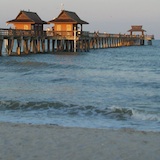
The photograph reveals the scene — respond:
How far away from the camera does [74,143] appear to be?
8219 millimetres

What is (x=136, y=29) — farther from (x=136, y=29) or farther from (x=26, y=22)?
(x=26, y=22)

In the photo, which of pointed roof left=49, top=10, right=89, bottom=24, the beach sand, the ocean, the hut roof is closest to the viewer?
the beach sand

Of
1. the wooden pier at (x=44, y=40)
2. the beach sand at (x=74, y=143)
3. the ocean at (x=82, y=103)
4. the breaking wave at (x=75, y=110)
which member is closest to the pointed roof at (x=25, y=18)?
the wooden pier at (x=44, y=40)

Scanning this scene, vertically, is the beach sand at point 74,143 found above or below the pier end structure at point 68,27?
below

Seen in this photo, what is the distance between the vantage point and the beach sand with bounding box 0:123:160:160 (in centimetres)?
732

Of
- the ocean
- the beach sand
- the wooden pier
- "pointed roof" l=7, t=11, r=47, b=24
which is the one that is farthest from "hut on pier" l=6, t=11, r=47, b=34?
the beach sand

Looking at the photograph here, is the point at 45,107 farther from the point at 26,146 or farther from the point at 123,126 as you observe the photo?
the point at 26,146

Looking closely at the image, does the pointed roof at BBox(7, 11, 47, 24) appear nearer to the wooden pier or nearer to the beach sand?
the wooden pier

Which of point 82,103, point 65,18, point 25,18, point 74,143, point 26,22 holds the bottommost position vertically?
point 82,103

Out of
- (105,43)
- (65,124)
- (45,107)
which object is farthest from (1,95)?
(105,43)

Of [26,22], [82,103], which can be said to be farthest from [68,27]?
[82,103]

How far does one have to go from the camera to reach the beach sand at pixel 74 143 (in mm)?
7324

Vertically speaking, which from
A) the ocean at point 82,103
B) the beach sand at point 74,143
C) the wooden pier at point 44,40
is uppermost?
the wooden pier at point 44,40

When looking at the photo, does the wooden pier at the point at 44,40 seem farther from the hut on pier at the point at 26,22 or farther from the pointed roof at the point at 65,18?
the pointed roof at the point at 65,18
